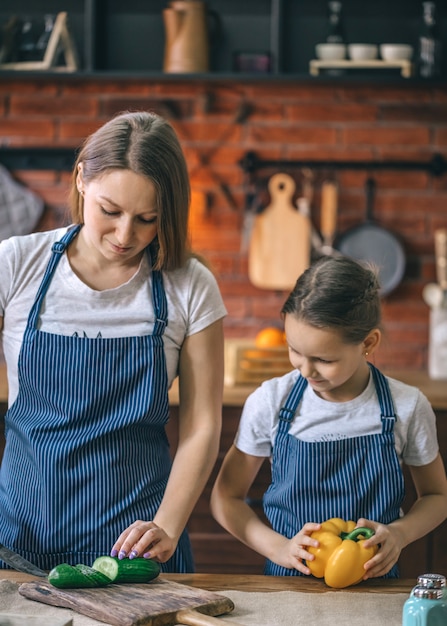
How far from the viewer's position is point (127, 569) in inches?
56.1

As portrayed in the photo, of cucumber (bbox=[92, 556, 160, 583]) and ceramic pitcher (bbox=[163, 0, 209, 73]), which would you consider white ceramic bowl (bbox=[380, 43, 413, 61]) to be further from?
cucumber (bbox=[92, 556, 160, 583])

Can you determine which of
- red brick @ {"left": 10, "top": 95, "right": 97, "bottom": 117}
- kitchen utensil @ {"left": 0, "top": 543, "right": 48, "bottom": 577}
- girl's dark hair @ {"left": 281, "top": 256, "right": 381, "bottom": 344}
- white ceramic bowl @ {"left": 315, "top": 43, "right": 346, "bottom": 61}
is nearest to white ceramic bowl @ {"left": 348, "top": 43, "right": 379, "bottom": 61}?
white ceramic bowl @ {"left": 315, "top": 43, "right": 346, "bottom": 61}

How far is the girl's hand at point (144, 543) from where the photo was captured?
1472mm

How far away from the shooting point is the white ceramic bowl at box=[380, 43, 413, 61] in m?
3.15

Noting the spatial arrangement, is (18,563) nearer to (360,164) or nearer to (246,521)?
(246,521)

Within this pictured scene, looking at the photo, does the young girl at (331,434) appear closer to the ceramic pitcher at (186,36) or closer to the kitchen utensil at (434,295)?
the kitchen utensil at (434,295)

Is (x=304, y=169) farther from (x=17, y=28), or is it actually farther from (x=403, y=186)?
(x=17, y=28)

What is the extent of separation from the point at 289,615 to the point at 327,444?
43 centimetres

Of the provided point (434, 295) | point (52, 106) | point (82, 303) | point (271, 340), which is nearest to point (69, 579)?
point (82, 303)

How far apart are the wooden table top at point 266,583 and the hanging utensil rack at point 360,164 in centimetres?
203

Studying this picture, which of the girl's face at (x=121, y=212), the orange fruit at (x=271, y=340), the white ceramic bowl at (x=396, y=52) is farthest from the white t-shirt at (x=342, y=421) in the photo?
the white ceramic bowl at (x=396, y=52)

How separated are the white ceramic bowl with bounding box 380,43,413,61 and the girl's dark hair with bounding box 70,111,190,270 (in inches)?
65.8

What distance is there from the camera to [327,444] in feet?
5.66

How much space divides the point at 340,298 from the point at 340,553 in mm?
445
